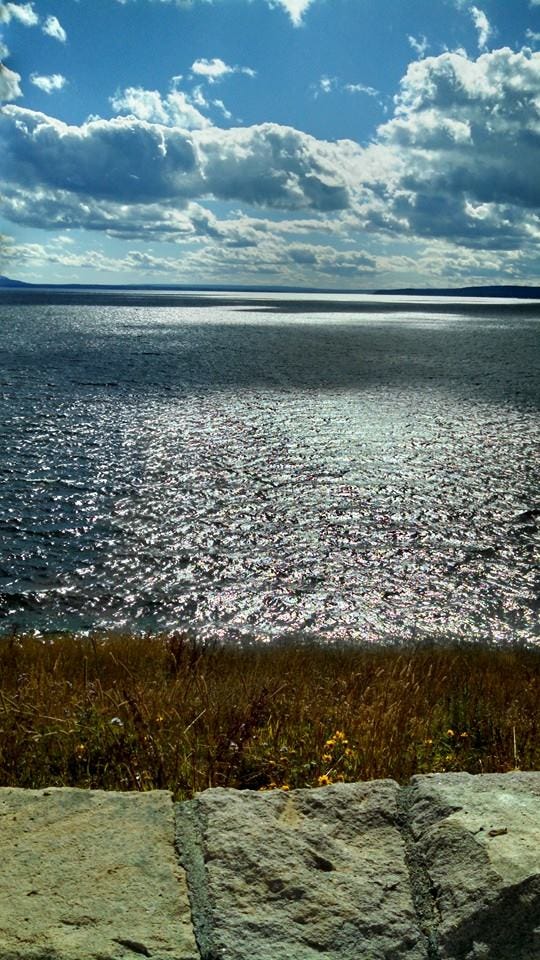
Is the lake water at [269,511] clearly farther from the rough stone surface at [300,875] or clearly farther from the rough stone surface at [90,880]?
the rough stone surface at [90,880]

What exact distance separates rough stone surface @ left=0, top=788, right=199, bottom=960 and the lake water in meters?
9.78

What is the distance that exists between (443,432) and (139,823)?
28.1 m

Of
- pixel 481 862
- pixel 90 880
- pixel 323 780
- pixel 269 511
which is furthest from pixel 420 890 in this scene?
pixel 269 511

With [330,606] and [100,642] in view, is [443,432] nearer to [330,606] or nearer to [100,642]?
[330,606]

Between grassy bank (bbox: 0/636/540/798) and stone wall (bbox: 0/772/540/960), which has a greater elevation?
stone wall (bbox: 0/772/540/960)

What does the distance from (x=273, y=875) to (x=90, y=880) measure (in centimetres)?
62

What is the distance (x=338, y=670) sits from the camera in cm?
1077

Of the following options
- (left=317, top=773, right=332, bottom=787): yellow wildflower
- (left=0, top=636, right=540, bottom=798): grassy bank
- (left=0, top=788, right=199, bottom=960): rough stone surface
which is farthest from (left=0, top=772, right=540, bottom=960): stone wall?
(left=0, top=636, right=540, bottom=798): grassy bank

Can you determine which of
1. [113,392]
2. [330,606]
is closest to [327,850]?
[330,606]

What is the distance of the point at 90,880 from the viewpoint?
2.81m

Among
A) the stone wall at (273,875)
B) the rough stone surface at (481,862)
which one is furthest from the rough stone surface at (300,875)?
the rough stone surface at (481,862)

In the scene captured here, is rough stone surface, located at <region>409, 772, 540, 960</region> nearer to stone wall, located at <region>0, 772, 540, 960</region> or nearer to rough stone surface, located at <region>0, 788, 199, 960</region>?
stone wall, located at <region>0, 772, 540, 960</region>

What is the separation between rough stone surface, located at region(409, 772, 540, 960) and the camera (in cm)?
274

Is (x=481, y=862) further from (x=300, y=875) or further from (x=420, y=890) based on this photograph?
(x=300, y=875)
